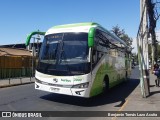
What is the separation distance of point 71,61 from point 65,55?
1.43 feet

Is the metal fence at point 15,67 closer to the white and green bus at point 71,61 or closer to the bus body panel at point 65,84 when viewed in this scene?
the white and green bus at point 71,61

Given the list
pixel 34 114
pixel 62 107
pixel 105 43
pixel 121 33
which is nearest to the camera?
pixel 34 114

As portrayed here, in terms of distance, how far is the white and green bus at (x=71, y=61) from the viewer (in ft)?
40.3

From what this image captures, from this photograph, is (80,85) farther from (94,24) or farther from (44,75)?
(94,24)

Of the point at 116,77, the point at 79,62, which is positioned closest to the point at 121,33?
the point at 116,77

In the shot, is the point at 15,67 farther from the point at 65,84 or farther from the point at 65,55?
the point at 65,84

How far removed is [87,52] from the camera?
41.1ft

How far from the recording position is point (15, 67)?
97.6 feet

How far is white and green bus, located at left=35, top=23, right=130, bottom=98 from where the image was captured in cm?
1229

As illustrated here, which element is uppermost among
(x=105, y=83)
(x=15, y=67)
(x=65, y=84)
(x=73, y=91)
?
(x=15, y=67)

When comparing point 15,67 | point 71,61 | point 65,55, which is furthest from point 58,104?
point 15,67

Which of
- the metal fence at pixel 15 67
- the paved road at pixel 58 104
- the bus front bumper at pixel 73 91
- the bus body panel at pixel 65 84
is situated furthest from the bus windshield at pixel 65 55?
the metal fence at pixel 15 67

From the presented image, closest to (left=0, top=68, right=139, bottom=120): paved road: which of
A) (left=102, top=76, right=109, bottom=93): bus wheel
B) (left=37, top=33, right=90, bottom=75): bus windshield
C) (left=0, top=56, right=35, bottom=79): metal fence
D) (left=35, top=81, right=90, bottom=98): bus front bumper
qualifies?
(left=35, top=81, right=90, bottom=98): bus front bumper

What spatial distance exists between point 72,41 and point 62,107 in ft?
8.96
